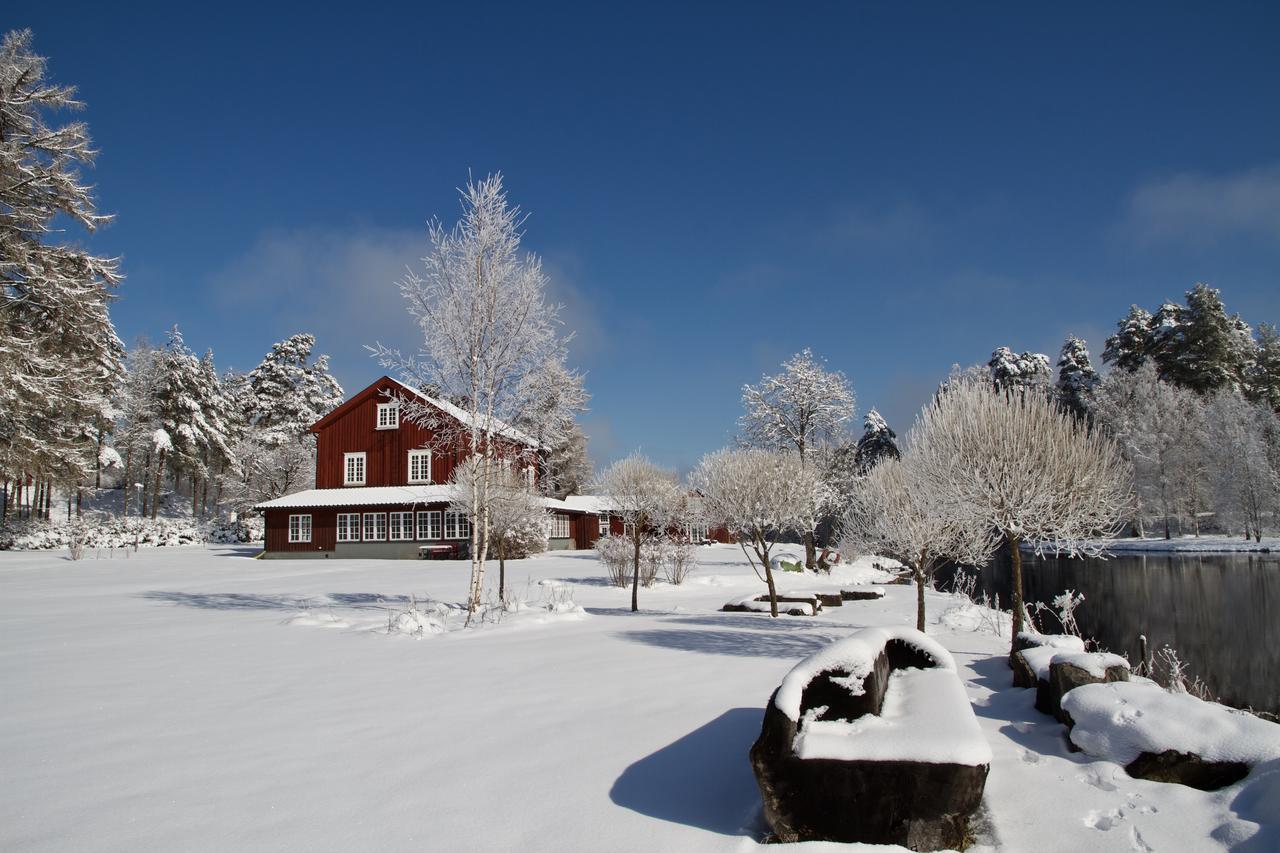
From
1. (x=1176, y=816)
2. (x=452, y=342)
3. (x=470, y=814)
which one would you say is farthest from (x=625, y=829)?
(x=452, y=342)

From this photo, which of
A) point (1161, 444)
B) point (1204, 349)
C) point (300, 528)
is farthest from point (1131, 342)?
point (300, 528)

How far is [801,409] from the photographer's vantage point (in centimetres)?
3688

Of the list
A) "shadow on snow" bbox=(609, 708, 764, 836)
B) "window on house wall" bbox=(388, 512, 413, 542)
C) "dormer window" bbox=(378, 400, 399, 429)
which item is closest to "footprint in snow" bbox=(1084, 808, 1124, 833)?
"shadow on snow" bbox=(609, 708, 764, 836)

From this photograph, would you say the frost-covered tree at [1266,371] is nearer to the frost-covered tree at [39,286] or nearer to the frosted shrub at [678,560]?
the frosted shrub at [678,560]

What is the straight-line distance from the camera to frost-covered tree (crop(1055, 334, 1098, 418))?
55031mm

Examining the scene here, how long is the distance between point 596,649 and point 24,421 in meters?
26.7

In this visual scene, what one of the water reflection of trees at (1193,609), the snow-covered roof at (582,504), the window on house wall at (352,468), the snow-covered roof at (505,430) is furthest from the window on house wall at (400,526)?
the water reflection of trees at (1193,609)

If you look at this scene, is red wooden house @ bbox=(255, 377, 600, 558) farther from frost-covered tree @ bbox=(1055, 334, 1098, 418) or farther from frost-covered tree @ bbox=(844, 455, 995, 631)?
frost-covered tree @ bbox=(1055, 334, 1098, 418)

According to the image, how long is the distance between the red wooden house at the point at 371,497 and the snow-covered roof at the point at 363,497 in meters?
0.05

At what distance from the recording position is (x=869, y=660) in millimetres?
5027

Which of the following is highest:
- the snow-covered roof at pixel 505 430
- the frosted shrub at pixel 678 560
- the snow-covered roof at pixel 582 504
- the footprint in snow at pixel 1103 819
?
the snow-covered roof at pixel 505 430

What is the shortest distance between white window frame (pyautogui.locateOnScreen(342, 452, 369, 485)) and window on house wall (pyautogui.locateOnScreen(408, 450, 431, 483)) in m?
2.64

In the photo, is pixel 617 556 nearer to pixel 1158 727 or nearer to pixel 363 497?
pixel 363 497

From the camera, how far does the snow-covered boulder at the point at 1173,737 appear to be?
490cm
